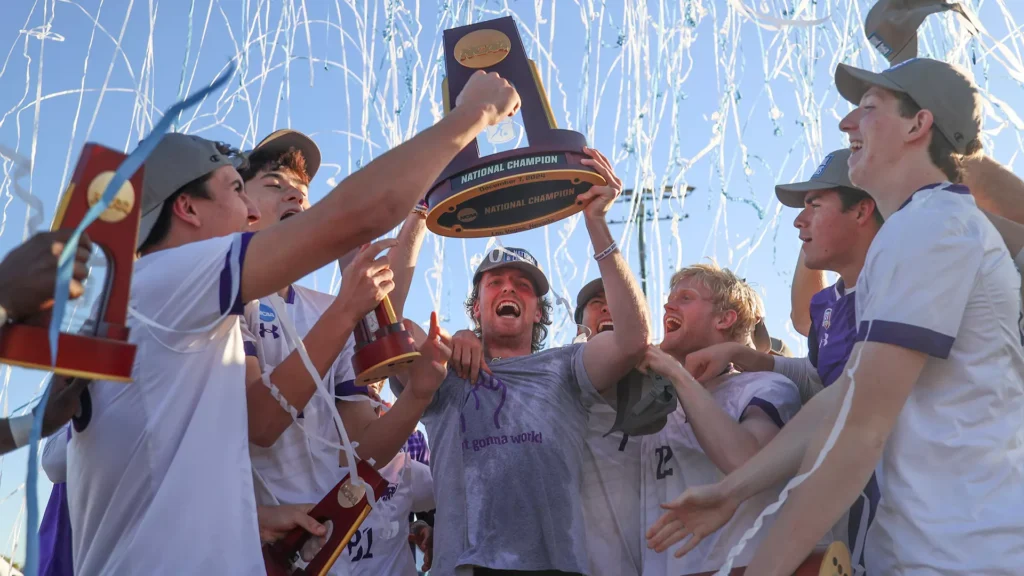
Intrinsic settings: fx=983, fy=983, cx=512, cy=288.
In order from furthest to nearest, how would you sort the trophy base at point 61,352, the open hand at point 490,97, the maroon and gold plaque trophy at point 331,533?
the maroon and gold plaque trophy at point 331,533 < the open hand at point 490,97 < the trophy base at point 61,352

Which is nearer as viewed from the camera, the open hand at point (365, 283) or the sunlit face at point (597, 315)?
the open hand at point (365, 283)

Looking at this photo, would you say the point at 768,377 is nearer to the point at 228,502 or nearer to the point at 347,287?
the point at 347,287

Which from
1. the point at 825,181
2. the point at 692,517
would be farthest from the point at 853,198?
the point at 692,517

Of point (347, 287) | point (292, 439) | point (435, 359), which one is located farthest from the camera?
point (435, 359)

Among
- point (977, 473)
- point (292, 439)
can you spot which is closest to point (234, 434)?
point (292, 439)

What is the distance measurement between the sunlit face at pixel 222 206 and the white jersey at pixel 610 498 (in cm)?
186

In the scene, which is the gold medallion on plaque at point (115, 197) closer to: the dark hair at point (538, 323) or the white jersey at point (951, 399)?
the white jersey at point (951, 399)

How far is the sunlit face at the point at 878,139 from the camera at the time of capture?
2.91 m

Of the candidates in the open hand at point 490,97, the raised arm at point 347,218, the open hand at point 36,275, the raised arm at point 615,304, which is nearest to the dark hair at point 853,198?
the raised arm at point 615,304

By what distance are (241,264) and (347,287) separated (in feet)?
2.18

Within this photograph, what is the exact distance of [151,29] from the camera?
195 inches

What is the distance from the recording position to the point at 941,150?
2.90m

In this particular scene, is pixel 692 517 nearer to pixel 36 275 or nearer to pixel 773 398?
pixel 773 398

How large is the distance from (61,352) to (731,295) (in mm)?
3185
